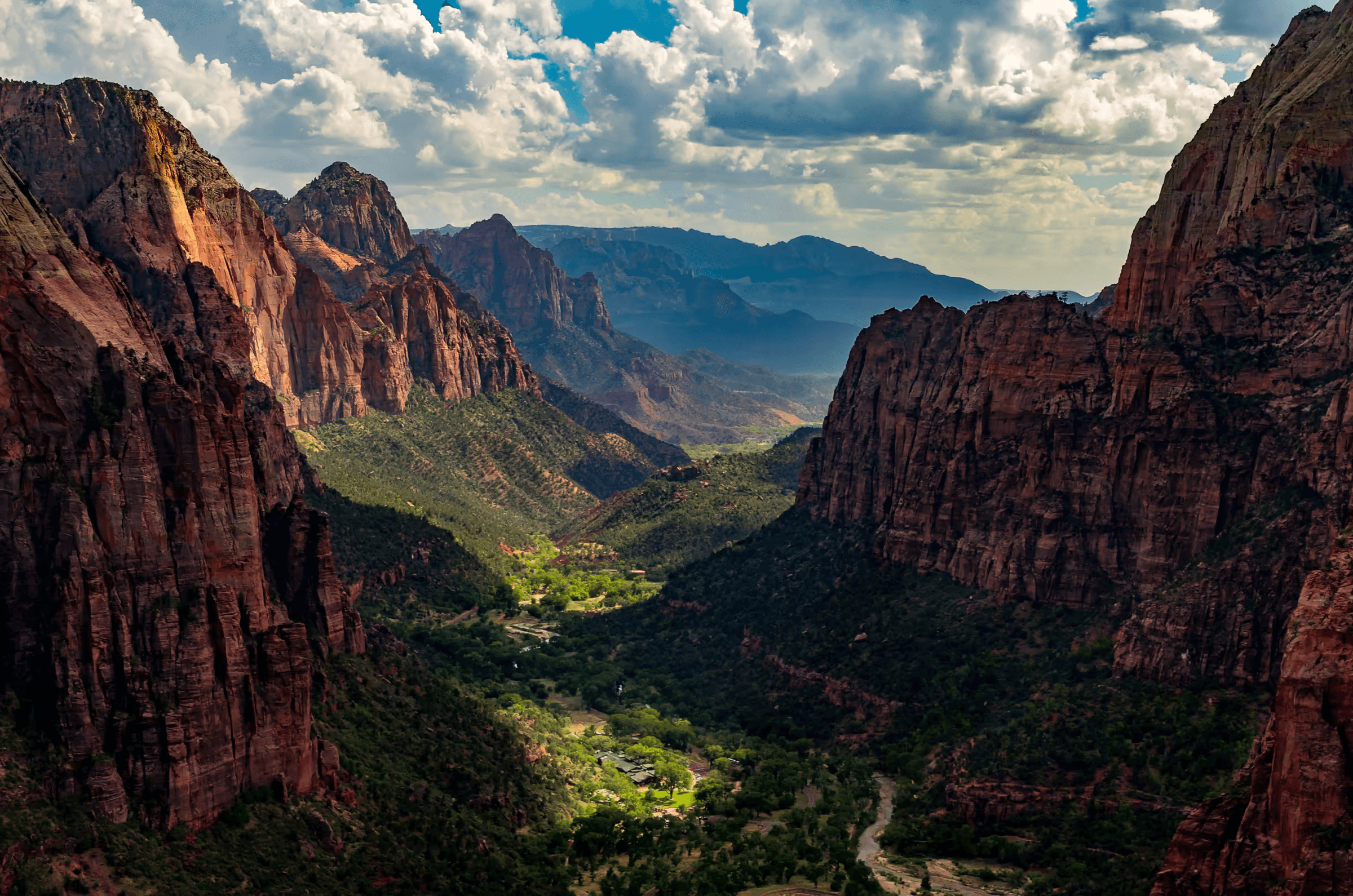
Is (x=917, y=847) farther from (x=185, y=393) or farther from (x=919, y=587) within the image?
(x=185, y=393)

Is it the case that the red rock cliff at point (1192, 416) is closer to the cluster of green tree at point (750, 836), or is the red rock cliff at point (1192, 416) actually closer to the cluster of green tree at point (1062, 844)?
the cluster of green tree at point (1062, 844)

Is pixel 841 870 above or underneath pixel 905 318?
underneath

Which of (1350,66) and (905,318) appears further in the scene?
(905,318)

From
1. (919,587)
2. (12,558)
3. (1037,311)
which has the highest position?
(1037,311)

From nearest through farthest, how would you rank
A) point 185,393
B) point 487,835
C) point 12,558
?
point 12,558, point 185,393, point 487,835

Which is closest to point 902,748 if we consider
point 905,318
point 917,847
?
point 917,847

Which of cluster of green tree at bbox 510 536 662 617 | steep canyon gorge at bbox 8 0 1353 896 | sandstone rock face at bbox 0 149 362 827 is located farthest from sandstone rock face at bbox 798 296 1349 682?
sandstone rock face at bbox 0 149 362 827

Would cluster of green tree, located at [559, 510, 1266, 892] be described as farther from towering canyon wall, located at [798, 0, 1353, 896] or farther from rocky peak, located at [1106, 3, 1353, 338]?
rocky peak, located at [1106, 3, 1353, 338]

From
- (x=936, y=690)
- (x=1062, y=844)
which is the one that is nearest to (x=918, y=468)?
(x=936, y=690)
